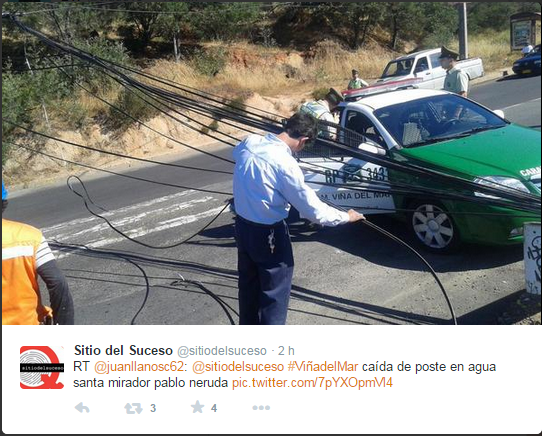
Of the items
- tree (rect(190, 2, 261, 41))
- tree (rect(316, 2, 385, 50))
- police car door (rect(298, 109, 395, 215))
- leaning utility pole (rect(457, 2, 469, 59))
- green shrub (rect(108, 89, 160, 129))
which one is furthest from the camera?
tree (rect(190, 2, 261, 41))

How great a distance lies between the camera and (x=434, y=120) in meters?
7.13

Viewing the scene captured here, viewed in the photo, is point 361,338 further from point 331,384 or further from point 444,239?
point 444,239

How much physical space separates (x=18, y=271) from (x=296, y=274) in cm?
371

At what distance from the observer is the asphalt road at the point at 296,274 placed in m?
5.53

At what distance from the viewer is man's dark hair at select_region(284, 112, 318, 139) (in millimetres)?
4262

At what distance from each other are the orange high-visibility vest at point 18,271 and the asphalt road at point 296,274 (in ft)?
8.07

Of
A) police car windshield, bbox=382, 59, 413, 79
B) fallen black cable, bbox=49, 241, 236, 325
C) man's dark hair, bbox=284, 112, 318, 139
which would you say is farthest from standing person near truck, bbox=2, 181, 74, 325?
police car windshield, bbox=382, 59, 413, 79

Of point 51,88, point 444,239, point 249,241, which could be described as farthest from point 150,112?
point 249,241

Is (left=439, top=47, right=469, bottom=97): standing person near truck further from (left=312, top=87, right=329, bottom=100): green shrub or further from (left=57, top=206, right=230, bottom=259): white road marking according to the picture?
(left=312, top=87, right=329, bottom=100): green shrub

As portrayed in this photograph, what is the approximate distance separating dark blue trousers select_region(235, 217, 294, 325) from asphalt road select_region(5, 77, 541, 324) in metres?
1.03

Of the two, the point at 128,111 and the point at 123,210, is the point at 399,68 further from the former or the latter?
the point at 123,210

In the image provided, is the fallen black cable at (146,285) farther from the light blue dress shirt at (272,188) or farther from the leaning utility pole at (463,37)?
the leaning utility pole at (463,37)

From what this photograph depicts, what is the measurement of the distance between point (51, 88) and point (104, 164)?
3.54 meters

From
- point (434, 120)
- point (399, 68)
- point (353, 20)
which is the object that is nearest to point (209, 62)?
point (353, 20)
